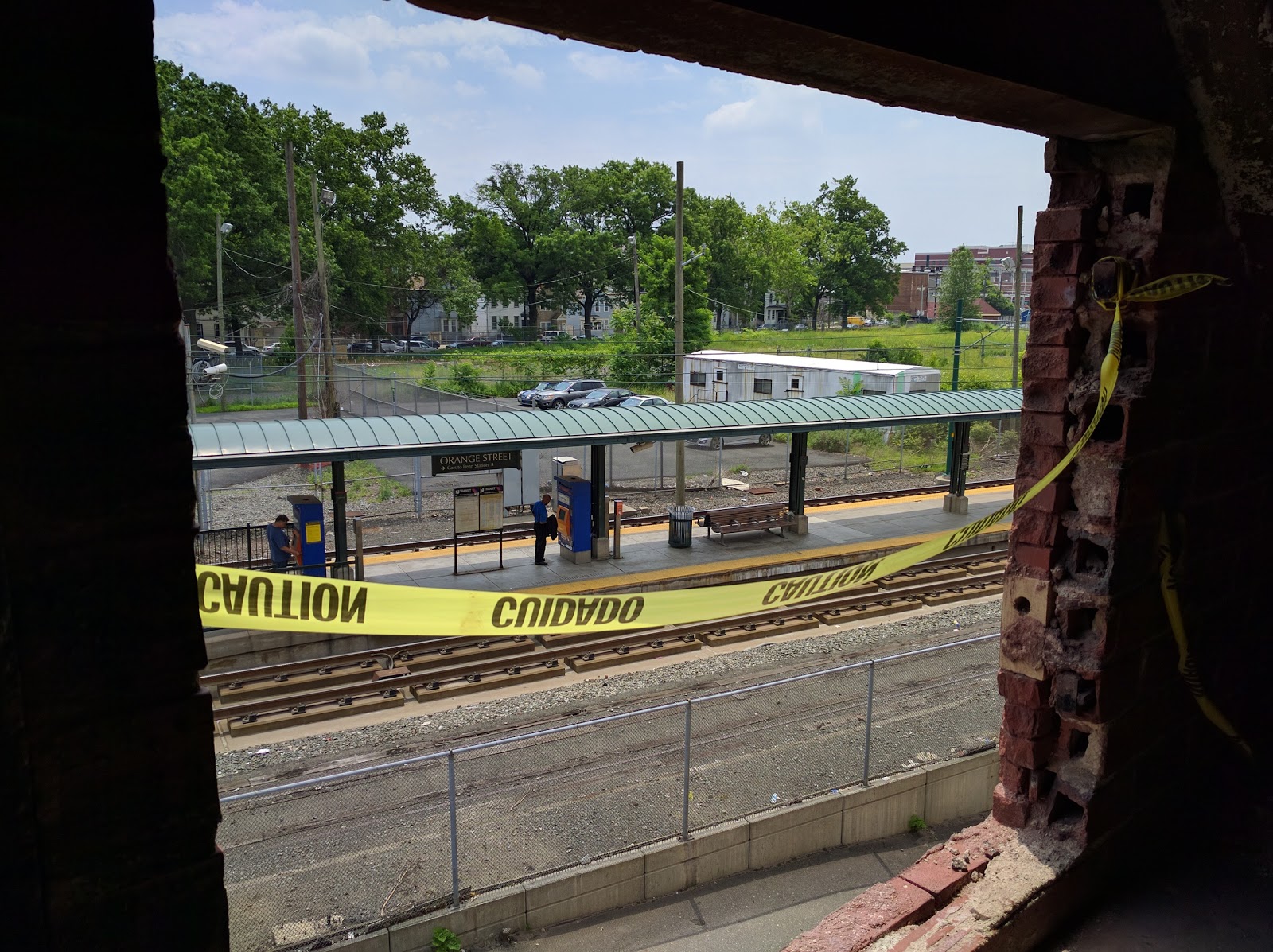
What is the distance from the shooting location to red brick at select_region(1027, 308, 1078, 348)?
483cm

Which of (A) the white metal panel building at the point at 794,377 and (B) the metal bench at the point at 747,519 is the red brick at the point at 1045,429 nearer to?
(B) the metal bench at the point at 747,519

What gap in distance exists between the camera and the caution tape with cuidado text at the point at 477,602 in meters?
4.23

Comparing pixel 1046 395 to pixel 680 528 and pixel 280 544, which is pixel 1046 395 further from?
pixel 680 528

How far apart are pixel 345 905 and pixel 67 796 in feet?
23.6

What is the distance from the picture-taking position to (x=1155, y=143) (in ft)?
14.3

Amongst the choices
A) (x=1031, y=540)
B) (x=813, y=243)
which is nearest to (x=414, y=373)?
(x=813, y=243)

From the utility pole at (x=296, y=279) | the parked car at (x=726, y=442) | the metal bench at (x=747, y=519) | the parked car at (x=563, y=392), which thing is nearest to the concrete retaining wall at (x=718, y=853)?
the metal bench at (x=747, y=519)

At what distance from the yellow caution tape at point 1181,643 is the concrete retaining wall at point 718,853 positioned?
5098mm

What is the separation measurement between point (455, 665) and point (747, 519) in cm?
958

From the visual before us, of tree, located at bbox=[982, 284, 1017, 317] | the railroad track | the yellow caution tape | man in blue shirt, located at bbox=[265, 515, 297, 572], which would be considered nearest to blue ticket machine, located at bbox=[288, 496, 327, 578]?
man in blue shirt, located at bbox=[265, 515, 297, 572]

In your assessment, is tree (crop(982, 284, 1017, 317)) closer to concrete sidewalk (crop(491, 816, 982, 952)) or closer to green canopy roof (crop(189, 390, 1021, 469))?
green canopy roof (crop(189, 390, 1021, 469))

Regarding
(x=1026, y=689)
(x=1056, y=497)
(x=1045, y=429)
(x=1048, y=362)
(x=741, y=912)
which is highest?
(x=1048, y=362)

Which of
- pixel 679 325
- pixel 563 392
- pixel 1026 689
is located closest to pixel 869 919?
pixel 1026 689

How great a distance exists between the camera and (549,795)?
9.89m
